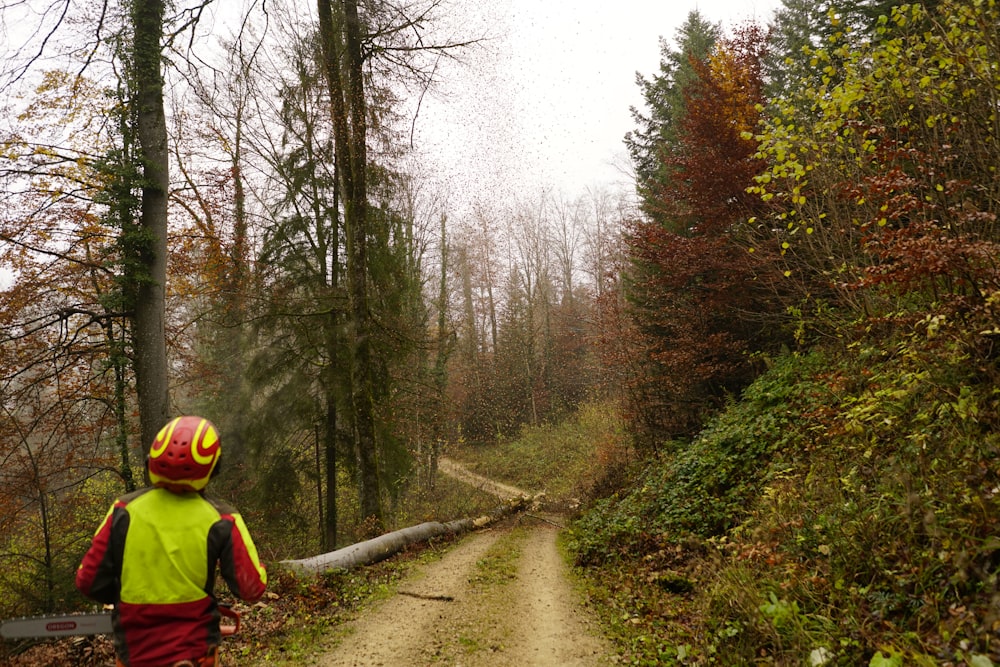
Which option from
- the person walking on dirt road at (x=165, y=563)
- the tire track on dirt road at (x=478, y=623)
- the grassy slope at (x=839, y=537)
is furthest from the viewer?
the tire track on dirt road at (x=478, y=623)

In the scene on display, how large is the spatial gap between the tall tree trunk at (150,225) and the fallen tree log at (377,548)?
2693 millimetres

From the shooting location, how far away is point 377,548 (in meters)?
8.51

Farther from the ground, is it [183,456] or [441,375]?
[441,375]

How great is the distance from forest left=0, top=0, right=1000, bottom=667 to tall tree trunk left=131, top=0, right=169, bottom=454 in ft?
0.13

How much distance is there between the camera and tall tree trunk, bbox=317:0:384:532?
9719 millimetres

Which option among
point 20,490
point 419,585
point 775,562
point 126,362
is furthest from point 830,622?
point 20,490

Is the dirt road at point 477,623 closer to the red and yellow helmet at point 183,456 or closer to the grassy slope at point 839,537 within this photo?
the grassy slope at point 839,537

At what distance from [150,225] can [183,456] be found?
207 inches

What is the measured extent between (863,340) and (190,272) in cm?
1239

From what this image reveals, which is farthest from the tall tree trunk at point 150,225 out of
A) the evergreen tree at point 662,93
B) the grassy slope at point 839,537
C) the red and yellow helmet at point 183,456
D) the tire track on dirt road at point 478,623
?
the evergreen tree at point 662,93

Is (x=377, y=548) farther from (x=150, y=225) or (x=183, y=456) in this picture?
(x=183, y=456)

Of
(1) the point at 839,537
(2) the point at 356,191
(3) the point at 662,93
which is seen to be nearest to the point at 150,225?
(2) the point at 356,191

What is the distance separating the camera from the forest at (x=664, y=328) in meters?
4.09

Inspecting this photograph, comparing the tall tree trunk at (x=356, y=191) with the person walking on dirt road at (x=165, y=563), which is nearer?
the person walking on dirt road at (x=165, y=563)
